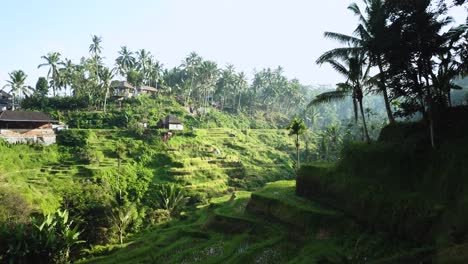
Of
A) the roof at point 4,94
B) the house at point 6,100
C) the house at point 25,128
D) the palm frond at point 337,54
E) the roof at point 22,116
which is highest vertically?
the roof at point 4,94

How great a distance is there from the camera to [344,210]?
23.6 metres

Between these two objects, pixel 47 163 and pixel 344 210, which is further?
pixel 47 163

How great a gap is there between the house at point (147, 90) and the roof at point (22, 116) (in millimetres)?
37243

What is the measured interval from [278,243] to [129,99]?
2564 inches

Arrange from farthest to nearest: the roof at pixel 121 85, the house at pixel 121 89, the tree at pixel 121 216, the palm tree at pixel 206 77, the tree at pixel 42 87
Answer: the palm tree at pixel 206 77 < the roof at pixel 121 85 < the house at pixel 121 89 < the tree at pixel 42 87 < the tree at pixel 121 216

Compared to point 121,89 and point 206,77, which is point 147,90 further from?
point 206,77

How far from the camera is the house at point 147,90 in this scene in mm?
90494

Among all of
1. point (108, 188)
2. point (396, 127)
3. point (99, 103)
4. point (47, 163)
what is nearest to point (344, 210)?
point (396, 127)

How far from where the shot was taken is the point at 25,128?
5347 cm

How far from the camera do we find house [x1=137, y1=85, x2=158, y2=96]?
3563 inches

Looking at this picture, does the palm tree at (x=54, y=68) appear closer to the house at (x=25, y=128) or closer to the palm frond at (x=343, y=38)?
the house at (x=25, y=128)

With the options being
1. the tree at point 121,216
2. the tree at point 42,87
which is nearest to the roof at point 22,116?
the tree at point 121,216

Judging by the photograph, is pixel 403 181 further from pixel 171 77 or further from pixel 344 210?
pixel 171 77

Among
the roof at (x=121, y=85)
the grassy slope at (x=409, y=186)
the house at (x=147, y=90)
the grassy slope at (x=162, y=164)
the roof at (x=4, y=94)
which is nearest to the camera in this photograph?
the grassy slope at (x=409, y=186)
